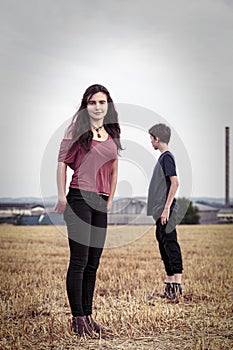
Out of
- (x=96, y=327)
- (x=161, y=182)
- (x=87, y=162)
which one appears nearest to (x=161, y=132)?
(x=161, y=182)

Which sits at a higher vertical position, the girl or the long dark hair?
the long dark hair

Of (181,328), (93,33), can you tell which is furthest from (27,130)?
(181,328)

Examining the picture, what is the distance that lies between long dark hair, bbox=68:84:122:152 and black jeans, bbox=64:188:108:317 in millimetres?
207

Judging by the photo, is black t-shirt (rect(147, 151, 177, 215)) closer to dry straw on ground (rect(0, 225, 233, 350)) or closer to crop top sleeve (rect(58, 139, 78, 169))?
dry straw on ground (rect(0, 225, 233, 350))

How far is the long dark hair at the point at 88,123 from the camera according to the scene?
2.27 metres

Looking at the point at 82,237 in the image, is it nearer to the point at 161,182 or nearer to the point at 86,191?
the point at 86,191

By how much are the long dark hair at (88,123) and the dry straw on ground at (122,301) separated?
760mm

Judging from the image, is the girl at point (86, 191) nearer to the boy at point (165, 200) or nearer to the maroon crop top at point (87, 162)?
the maroon crop top at point (87, 162)

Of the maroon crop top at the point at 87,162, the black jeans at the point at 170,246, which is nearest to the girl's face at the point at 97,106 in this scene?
the maroon crop top at the point at 87,162

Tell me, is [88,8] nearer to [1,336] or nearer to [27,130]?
[27,130]

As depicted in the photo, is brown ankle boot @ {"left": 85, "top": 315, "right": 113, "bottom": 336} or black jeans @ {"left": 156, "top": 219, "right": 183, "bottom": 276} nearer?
brown ankle boot @ {"left": 85, "top": 315, "right": 113, "bottom": 336}

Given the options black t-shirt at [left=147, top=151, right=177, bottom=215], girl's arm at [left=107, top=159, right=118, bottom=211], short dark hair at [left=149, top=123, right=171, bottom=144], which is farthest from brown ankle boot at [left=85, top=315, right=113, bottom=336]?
short dark hair at [left=149, top=123, right=171, bottom=144]

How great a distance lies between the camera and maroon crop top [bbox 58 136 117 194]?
7.42 ft

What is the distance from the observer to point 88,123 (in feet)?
7.63
